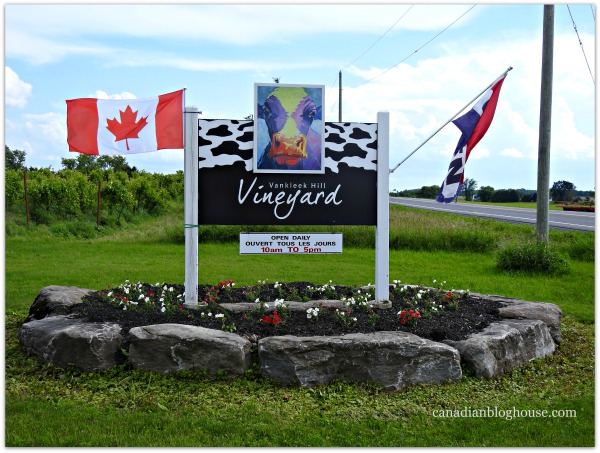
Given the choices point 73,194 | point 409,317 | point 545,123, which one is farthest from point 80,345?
point 73,194

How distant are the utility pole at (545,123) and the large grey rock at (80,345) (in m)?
8.89

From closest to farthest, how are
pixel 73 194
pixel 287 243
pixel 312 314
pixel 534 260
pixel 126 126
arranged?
pixel 312 314 < pixel 126 126 < pixel 287 243 < pixel 534 260 < pixel 73 194

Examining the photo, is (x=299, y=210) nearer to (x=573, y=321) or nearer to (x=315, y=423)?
(x=315, y=423)

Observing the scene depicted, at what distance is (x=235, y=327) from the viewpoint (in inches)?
259

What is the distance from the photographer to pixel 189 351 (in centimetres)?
602

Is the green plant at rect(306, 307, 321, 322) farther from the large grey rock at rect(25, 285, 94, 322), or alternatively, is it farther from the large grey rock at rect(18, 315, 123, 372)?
the large grey rock at rect(25, 285, 94, 322)

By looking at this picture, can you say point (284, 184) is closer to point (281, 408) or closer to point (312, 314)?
point (312, 314)

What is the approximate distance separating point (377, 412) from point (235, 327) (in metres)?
1.85

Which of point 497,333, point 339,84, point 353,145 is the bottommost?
point 497,333

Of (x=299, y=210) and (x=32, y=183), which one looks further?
(x=32, y=183)

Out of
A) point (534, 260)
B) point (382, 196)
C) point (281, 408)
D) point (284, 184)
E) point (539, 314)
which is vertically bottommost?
point (281, 408)

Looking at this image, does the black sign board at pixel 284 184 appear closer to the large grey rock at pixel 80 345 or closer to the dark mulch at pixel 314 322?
the dark mulch at pixel 314 322

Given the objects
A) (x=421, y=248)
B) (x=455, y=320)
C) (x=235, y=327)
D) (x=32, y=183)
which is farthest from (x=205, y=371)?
(x=32, y=183)

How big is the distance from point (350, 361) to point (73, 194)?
17658 mm
